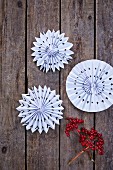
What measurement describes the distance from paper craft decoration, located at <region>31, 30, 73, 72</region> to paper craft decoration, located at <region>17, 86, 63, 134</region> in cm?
11

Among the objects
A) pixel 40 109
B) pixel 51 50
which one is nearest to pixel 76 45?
pixel 51 50

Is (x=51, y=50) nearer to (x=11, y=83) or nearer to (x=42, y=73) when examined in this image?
(x=42, y=73)

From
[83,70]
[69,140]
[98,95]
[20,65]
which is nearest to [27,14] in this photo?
[20,65]

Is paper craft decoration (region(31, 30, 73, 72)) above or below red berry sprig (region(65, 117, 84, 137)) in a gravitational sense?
above

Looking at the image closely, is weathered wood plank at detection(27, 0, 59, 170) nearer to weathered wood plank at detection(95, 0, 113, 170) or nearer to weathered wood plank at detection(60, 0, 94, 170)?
weathered wood plank at detection(60, 0, 94, 170)

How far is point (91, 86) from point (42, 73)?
0.23m

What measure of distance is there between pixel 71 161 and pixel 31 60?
0.49m

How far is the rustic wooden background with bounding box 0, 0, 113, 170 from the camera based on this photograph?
5.12 feet

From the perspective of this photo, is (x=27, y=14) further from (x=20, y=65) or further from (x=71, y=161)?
(x=71, y=161)

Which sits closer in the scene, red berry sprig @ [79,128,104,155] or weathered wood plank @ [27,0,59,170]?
red berry sprig @ [79,128,104,155]

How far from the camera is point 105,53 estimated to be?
1.58 metres

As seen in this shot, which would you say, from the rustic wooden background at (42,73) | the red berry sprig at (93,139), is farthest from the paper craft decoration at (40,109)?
the red berry sprig at (93,139)

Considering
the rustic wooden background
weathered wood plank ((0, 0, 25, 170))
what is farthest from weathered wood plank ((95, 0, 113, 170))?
weathered wood plank ((0, 0, 25, 170))

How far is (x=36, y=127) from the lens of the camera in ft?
5.08
